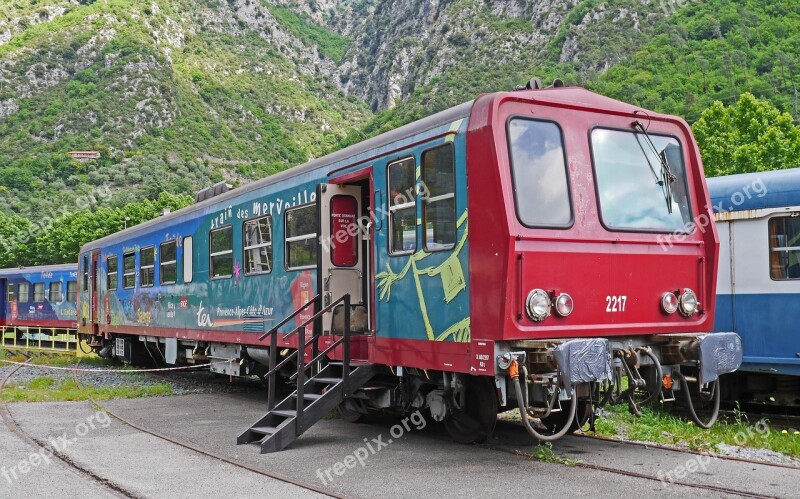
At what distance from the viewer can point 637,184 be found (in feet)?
26.7

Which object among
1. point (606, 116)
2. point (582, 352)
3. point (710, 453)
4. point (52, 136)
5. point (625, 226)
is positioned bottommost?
point (710, 453)

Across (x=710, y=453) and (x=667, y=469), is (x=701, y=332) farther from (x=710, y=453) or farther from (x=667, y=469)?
(x=667, y=469)

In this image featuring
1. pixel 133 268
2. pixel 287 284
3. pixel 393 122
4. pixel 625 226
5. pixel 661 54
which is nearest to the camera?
pixel 625 226

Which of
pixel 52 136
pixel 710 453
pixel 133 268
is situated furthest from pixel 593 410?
pixel 52 136

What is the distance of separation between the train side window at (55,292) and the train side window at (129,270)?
1126cm

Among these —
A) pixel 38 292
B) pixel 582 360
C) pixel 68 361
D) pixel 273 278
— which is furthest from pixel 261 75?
pixel 582 360

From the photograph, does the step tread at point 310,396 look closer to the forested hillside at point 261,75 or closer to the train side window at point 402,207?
the train side window at point 402,207

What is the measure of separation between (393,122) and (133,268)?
82.8 metres

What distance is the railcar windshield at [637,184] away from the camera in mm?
7902

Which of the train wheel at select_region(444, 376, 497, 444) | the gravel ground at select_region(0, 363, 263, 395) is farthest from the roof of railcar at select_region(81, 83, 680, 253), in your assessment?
the gravel ground at select_region(0, 363, 263, 395)

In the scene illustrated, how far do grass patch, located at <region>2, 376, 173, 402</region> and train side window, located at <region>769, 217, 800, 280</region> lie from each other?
10472mm

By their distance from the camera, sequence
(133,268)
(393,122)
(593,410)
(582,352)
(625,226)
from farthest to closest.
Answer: (393,122)
(133,268)
(593,410)
(625,226)
(582,352)

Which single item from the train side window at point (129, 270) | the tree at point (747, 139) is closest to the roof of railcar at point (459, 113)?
the train side window at point (129, 270)

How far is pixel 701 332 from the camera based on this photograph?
831cm
